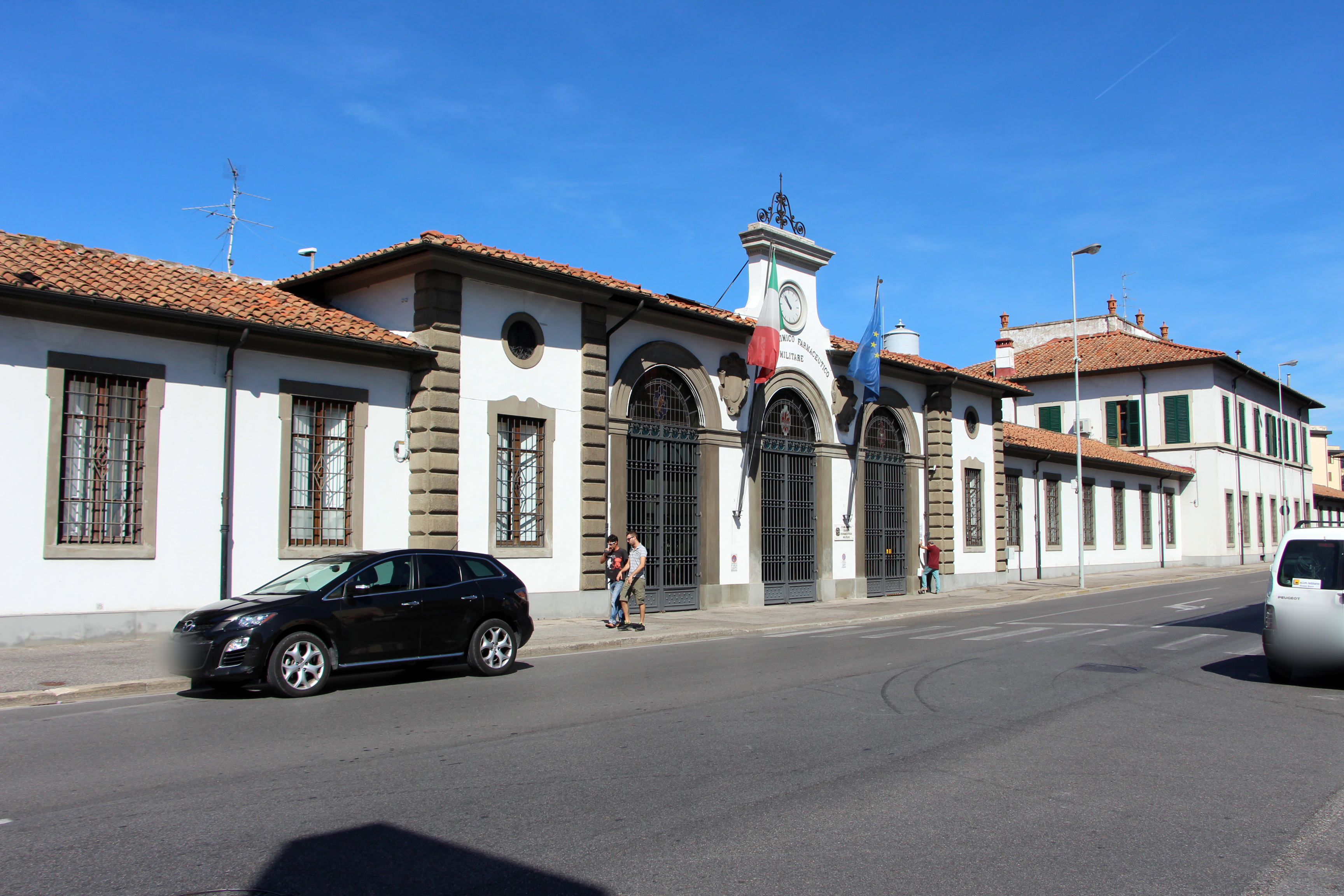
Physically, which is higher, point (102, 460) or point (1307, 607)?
point (102, 460)

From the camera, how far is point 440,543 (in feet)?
55.1

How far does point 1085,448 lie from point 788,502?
22.3 meters

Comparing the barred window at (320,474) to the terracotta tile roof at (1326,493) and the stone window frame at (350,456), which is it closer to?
the stone window frame at (350,456)

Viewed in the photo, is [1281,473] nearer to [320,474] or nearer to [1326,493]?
[1326,493]

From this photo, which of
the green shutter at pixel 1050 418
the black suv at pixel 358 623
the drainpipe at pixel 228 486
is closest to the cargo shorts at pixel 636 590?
the black suv at pixel 358 623

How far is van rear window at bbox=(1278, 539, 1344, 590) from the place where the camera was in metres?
10.6

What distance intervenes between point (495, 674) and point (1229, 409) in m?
47.6

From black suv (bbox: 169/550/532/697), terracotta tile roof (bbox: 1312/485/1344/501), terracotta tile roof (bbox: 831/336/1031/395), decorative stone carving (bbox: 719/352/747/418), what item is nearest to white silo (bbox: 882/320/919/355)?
terracotta tile roof (bbox: 831/336/1031/395)

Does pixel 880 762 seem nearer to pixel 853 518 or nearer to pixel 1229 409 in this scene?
pixel 853 518

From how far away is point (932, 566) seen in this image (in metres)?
28.5

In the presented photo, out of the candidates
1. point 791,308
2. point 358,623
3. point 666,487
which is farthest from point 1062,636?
point 791,308

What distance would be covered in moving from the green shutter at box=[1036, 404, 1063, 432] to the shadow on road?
49.5 meters

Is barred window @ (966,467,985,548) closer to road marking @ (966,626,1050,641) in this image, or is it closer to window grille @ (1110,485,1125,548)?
window grille @ (1110,485,1125,548)

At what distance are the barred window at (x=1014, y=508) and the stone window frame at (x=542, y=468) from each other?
20.2 metres
